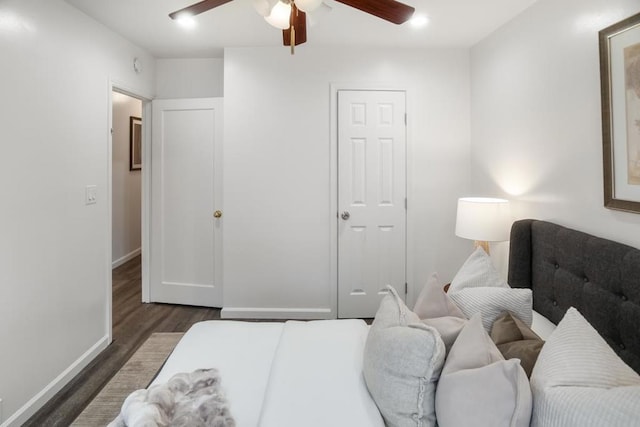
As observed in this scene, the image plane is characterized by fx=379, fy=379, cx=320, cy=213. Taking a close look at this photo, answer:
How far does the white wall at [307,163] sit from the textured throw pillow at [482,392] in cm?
241

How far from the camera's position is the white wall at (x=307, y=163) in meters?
3.37

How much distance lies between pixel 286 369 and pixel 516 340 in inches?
32.8

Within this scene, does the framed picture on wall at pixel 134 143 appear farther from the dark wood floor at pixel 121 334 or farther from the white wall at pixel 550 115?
the white wall at pixel 550 115

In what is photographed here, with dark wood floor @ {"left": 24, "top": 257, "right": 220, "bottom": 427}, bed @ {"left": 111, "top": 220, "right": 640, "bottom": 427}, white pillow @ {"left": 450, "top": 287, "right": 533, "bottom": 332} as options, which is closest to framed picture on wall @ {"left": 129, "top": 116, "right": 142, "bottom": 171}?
dark wood floor @ {"left": 24, "top": 257, "right": 220, "bottom": 427}

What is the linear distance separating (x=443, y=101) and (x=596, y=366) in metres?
2.87

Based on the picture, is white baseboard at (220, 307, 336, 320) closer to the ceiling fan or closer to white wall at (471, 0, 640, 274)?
white wall at (471, 0, 640, 274)

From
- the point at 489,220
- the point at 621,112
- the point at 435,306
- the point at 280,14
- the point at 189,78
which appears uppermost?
the point at 189,78

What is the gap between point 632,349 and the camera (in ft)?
5.02

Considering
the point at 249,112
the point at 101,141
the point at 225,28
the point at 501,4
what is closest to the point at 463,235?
the point at 501,4

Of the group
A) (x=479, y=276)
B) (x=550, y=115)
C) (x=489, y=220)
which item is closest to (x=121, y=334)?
(x=479, y=276)

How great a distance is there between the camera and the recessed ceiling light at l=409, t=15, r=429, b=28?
2686 millimetres

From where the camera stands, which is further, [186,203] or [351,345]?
[186,203]

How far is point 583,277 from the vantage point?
1815 millimetres

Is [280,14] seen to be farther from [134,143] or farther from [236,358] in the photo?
[134,143]
